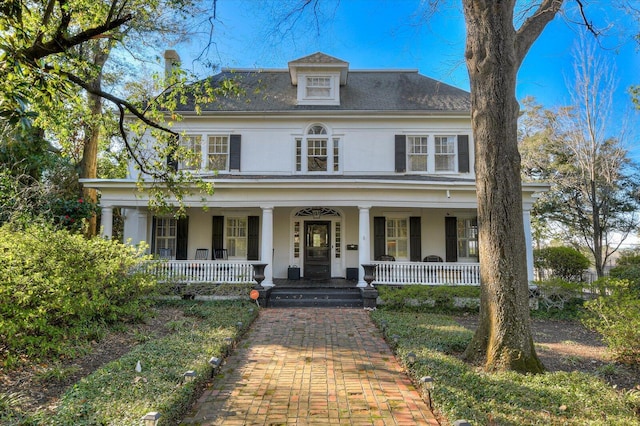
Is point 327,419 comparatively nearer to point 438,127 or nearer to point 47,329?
point 47,329

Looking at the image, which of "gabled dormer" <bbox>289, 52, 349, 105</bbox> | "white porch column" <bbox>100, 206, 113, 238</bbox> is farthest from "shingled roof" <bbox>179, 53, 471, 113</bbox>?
"white porch column" <bbox>100, 206, 113, 238</bbox>

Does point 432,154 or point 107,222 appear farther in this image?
point 432,154

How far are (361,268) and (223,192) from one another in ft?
16.4

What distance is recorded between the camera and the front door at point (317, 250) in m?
14.0

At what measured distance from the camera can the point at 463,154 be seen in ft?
44.4

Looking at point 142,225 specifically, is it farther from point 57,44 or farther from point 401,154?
point 401,154

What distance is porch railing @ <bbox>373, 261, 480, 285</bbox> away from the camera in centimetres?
1162

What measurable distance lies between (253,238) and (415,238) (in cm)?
609

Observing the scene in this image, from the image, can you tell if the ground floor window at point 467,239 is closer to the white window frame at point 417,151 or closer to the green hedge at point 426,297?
the white window frame at point 417,151

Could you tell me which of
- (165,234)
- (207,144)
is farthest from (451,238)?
(165,234)

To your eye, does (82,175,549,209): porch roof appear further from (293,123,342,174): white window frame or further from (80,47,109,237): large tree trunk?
(80,47,109,237): large tree trunk

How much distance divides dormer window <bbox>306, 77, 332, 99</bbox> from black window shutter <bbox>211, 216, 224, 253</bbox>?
19.2ft

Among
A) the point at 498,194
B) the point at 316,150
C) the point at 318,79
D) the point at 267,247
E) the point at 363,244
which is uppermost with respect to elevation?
the point at 318,79

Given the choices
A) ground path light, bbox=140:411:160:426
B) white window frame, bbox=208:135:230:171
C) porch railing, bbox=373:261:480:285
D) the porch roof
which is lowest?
ground path light, bbox=140:411:160:426
